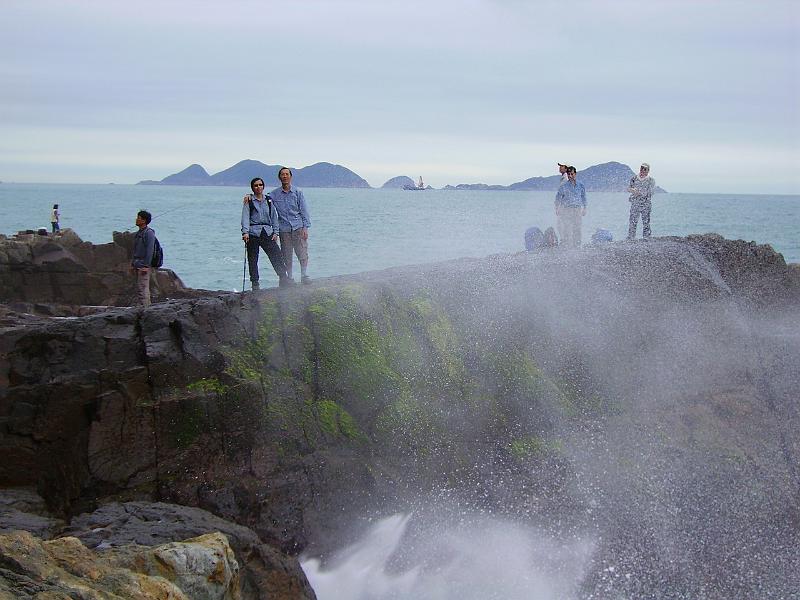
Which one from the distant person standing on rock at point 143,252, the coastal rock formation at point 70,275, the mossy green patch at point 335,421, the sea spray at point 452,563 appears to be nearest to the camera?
the sea spray at point 452,563

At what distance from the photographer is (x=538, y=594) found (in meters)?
9.11

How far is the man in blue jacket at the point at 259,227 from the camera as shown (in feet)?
38.3

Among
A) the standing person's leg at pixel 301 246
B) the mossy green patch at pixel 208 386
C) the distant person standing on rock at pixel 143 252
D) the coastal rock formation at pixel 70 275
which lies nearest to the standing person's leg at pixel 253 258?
the standing person's leg at pixel 301 246

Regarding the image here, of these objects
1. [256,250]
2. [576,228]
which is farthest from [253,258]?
[576,228]

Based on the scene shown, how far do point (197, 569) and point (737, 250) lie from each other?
1145cm

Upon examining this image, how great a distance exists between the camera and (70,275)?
1923 cm

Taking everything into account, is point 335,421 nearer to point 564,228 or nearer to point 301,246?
point 301,246

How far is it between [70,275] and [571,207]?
40.1 feet

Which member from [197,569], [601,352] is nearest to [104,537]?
[197,569]

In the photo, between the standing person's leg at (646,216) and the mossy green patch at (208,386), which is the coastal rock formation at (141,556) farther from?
the standing person's leg at (646,216)

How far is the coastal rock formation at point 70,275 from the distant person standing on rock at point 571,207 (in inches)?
355

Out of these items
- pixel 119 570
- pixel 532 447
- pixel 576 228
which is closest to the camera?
pixel 119 570

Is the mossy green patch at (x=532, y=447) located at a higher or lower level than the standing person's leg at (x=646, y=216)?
lower

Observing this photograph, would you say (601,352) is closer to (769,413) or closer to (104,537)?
(769,413)
